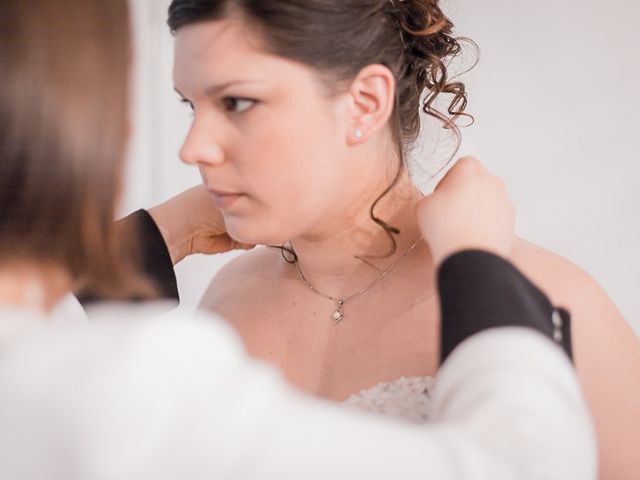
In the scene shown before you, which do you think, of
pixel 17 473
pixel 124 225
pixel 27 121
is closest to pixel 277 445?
pixel 17 473

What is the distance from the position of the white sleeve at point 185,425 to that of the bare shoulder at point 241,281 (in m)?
0.75

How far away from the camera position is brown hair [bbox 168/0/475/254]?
1029 millimetres

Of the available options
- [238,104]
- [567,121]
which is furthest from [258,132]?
[567,121]

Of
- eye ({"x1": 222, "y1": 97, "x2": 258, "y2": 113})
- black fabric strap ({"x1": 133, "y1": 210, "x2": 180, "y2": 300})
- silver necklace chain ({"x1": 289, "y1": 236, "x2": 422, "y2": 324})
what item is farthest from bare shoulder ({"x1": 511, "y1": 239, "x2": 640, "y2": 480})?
black fabric strap ({"x1": 133, "y1": 210, "x2": 180, "y2": 300})

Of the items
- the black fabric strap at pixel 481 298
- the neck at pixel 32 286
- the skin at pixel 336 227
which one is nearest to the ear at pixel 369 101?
the skin at pixel 336 227

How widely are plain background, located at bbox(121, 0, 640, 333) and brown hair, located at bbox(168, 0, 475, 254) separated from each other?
51cm

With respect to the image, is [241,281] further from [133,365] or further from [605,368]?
[133,365]

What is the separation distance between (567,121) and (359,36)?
2.44 feet

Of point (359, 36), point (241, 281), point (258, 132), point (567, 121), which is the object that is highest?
point (359, 36)

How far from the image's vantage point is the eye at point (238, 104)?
104cm

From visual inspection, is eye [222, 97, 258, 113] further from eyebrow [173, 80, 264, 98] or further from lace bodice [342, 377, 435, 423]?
lace bodice [342, 377, 435, 423]

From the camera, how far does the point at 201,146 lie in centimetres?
106

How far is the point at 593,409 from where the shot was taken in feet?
3.46

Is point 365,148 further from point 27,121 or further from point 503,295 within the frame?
point 27,121
